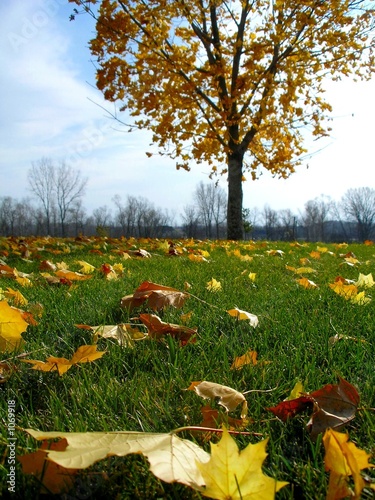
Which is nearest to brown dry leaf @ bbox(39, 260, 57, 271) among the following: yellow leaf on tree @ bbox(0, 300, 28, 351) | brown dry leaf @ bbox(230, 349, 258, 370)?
yellow leaf on tree @ bbox(0, 300, 28, 351)

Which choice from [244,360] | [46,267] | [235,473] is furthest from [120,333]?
[46,267]

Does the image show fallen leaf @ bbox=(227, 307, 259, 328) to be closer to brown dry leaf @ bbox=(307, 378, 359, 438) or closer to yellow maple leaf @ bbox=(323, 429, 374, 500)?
brown dry leaf @ bbox=(307, 378, 359, 438)

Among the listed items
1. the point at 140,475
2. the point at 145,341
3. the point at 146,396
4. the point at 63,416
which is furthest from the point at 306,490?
the point at 145,341

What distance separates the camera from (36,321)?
4.94 ft

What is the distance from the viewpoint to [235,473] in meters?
0.58

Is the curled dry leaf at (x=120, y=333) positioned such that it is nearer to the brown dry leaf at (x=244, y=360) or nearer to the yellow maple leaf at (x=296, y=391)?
the brown dry leaf at (x=244, y=360)

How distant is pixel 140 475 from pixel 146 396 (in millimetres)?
257

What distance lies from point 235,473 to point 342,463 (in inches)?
7.3

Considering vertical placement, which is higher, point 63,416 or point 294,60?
point 294,60

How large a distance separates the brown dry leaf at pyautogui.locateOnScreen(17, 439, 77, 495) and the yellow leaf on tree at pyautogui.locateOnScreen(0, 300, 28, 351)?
→ 564 mm

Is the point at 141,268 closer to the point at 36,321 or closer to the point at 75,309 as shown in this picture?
the point at 75,309

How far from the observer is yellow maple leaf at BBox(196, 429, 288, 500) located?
0.56 m

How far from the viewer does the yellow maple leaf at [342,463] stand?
580 mm

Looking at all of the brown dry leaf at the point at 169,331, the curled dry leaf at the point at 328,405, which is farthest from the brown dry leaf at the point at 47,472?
the brown dry leaf at the point at 169,331
